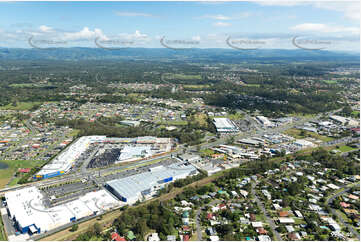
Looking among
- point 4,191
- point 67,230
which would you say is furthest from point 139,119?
point 67,230

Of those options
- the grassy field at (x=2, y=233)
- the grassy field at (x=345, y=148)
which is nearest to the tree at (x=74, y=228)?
the grassy field at (x=2, y=233)

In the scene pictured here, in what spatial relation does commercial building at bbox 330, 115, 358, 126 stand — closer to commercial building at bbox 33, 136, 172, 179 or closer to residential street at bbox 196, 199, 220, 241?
commercial building at bbox 33, 136, 172, 179

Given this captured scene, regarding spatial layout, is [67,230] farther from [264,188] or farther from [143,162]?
[264,188]

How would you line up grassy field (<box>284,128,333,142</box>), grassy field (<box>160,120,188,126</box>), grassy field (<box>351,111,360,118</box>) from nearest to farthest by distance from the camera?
grassy field (<box>284,128,333,142</box>) → grassy field (<box>160,120,188,126</box>) → grassy field (<box>351,111,360,118</box>)

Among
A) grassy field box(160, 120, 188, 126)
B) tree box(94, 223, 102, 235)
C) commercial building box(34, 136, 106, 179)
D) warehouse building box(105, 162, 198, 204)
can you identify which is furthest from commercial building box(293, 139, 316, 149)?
tree box(94, 223, 102, 235)

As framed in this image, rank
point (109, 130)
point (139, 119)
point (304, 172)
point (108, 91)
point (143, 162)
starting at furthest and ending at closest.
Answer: point (108, 91) → point (139, 119) → point (109, 130) → point (143, 162) → point (304, 172)
